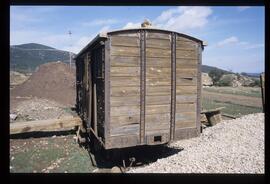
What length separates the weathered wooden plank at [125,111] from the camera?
663 centimetres

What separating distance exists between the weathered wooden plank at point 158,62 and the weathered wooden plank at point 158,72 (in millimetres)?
78

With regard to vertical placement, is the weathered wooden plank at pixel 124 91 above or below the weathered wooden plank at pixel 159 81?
below

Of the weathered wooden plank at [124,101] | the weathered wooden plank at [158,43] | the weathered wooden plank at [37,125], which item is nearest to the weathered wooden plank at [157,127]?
the weathered wooden plank at [124,101]

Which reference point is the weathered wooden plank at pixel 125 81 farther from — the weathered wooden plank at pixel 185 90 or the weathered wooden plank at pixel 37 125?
the weathered wooden plank at pixel 37 125

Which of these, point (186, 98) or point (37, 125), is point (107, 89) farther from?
point (37, 125)

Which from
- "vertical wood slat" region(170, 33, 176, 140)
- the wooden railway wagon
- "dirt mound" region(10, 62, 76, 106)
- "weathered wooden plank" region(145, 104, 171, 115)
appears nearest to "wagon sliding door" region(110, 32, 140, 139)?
the wooden railway wagon

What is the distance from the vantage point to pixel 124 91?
22.0 ft

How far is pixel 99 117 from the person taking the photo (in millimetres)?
7492

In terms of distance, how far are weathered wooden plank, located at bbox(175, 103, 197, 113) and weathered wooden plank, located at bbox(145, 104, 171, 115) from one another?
295 mm

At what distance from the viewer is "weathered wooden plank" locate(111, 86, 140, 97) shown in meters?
6.61

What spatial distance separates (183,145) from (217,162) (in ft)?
7.88

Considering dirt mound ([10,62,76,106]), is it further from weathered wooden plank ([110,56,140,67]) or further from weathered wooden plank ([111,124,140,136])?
weathered wooden plank ([110,56,140,67])

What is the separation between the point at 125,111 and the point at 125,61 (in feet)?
3.99
